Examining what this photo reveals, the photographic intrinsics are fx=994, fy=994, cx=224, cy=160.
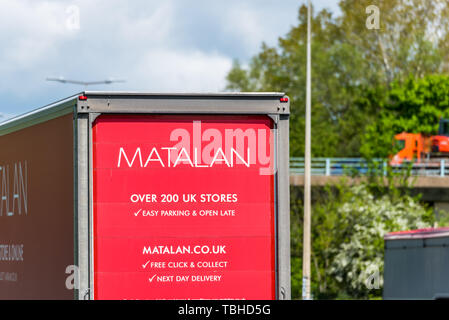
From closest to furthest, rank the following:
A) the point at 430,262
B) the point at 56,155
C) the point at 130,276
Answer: the point at 130,276, the point at 56,155, the point at 430,262

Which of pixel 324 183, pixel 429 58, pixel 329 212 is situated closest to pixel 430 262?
pixel 329 212

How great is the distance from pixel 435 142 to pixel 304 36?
2542 cm

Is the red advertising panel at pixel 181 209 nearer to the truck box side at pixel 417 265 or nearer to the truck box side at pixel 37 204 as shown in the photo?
the truck box side at pixel 37 204

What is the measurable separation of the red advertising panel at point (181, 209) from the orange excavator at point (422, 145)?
51680 mm

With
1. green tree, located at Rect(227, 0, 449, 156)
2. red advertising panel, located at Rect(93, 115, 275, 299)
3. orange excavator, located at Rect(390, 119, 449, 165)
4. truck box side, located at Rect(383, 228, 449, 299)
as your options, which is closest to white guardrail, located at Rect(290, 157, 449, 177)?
orange excavator, located at Rect(390, 119, 449, 165)

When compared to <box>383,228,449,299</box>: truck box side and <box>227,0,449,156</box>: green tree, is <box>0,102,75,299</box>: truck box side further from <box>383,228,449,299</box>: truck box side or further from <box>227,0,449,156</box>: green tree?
<box>227,0,449,156</box>: green tree

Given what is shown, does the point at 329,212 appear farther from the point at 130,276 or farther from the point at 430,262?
the point at 130,276

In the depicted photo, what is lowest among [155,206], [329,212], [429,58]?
[329,212]

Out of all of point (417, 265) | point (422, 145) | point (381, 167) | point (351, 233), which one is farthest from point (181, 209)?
point (422, 145)

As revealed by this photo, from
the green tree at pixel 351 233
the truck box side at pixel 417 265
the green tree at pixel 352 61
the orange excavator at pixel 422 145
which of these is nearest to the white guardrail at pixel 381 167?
the green tree at pixel 351 233

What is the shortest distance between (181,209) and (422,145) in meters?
54.5

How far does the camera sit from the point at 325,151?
228 ft

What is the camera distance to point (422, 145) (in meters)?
62.8

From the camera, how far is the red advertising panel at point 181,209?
9812 mm
